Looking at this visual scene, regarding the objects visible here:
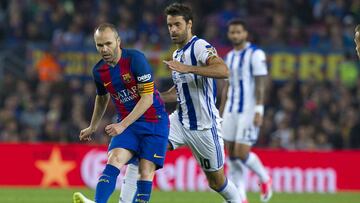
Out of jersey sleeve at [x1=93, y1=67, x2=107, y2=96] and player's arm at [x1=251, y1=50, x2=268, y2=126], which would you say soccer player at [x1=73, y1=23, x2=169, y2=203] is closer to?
jersey sleeve at [x1=93, y1=67, x2=107, y2=96]

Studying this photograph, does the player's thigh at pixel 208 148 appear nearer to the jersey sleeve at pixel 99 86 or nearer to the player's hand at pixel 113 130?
the jersey sleeve at pixel 99 86

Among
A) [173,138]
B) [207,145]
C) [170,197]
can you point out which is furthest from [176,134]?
[170,197]

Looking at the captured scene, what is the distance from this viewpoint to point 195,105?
956 centimetres

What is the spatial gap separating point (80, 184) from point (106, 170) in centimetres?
814

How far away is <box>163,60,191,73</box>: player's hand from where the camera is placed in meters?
8.64

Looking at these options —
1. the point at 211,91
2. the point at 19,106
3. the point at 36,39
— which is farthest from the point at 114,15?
the point at 211,91

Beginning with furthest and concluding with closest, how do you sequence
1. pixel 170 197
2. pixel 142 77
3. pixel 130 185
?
pixel 170 197
pixel 130 185
pixel 142 77

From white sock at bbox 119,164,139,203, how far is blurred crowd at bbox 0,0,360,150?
9458mm

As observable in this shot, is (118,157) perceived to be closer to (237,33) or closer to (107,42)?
(107,42)

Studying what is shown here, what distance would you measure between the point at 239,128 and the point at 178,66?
4258mm

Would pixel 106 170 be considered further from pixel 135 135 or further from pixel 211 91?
pixel 211 91

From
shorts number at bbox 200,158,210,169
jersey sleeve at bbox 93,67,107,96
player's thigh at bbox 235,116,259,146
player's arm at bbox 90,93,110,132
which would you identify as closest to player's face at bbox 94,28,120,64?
jersey sleeve at bbox 93,67,107,96

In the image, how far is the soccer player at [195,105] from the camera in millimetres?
9242

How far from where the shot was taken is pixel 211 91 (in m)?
9.53
